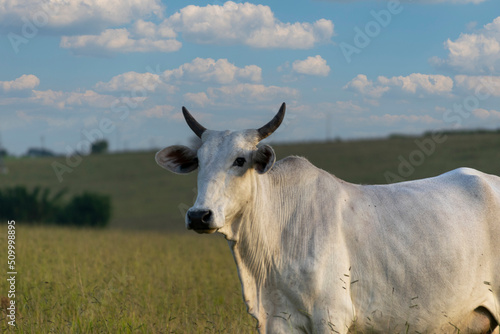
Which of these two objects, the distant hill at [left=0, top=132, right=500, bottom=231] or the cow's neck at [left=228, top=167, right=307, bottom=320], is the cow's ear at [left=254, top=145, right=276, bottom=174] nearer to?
the cow's neck at [left=228, top=167, right=307, bottom=320]

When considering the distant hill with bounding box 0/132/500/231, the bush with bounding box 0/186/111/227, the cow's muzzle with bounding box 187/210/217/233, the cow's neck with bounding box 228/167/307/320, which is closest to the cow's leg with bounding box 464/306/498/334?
the cow's neck with bounding box 228/167/307/320

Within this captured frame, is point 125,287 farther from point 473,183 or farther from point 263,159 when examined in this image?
point 473,183

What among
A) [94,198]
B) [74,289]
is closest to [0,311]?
[74,289]

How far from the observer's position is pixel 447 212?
20.1ft

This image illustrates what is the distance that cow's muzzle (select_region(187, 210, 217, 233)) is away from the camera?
188 inches

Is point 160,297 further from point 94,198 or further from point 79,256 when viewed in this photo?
point 94,198

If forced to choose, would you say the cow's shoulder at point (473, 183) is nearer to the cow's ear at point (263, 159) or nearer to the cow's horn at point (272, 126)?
the cow's horn at point (272, 126)

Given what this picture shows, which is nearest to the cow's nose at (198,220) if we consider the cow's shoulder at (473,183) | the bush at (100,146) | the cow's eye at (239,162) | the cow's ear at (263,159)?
the cow's eye at (239,162)

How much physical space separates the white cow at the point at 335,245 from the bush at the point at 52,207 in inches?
1166

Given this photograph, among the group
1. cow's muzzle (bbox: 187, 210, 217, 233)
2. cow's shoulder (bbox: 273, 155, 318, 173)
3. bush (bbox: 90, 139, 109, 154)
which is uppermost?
cow's shoulder (bbox: 273, 155, 318, 173)

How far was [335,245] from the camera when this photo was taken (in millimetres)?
5418

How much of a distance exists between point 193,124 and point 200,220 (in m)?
1.49

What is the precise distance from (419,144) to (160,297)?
45.0 m

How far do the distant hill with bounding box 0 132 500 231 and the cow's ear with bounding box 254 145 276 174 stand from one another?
113 ft
